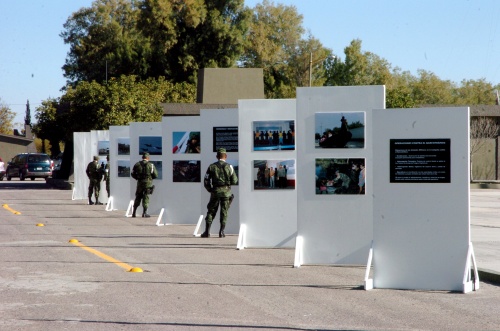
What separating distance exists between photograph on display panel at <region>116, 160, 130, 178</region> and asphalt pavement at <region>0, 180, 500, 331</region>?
36.2ft

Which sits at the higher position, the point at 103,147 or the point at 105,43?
the point at 105,43

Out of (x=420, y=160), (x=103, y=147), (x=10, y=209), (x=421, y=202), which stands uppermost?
(x=103, y=147)

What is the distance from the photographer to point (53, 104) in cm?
6456

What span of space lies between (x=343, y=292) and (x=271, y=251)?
5.78 m

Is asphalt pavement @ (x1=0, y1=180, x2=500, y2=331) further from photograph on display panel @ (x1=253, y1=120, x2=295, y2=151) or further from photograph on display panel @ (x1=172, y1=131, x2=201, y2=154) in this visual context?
photograph on display panel @ (x1=172, y1=131, x2=201, y2=154)

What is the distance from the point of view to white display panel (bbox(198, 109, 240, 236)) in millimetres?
21078

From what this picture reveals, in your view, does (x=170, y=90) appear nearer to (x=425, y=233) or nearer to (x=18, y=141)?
(x=18, y=141)

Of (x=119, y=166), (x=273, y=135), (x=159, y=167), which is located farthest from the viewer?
(x=119, y=166)

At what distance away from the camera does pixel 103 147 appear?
36625mm

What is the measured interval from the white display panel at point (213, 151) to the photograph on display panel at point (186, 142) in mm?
2344

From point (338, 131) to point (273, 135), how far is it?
3027 mm

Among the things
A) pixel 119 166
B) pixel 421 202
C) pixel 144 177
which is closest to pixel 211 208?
pixel 144 177

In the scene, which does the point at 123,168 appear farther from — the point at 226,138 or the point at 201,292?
the point at 201,292

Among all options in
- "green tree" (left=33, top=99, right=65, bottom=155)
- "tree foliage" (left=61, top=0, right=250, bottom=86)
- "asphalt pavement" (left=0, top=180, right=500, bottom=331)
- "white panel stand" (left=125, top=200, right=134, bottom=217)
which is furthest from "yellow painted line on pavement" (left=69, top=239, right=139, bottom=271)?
"tree foliage" (left=61, top=0, right=250, bottom=86)
